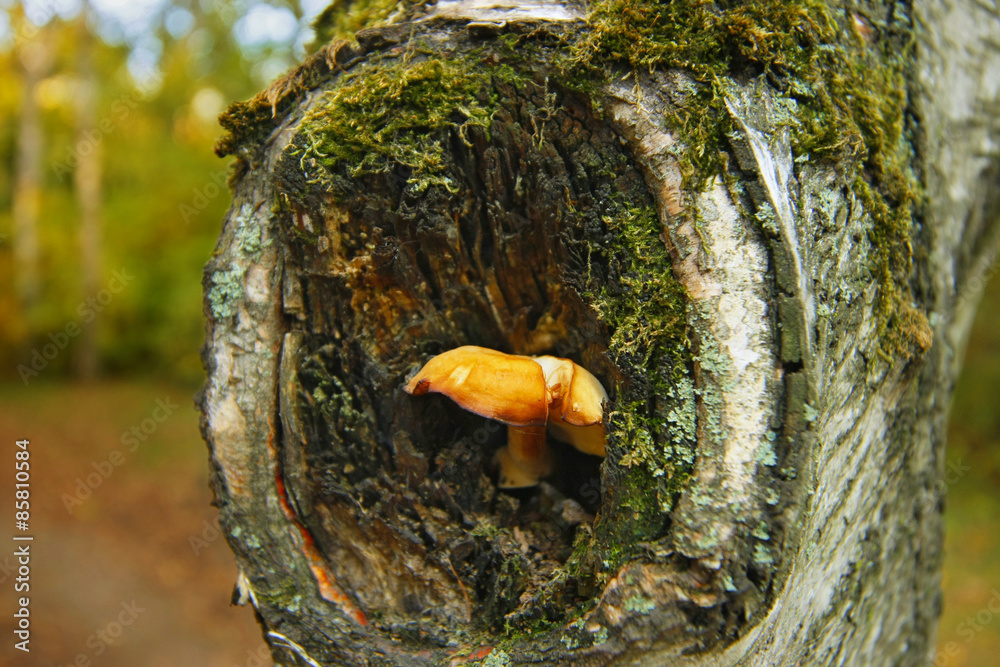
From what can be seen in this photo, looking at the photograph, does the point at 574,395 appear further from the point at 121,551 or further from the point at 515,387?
the point at 121,551

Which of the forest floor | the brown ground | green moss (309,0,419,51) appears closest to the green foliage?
the brown ground

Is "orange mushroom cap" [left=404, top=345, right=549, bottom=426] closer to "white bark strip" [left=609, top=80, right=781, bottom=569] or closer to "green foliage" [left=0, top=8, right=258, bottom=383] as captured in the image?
"white bark strip" [left=609, top=80, right=781, bottom=569]

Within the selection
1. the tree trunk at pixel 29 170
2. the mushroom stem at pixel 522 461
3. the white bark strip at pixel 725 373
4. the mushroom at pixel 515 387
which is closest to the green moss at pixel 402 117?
the mushroom at pixel 515 387

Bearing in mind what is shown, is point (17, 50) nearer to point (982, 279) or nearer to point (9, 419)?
point (9, 419)

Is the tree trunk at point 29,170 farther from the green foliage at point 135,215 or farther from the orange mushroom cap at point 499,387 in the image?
the orange mushroom cap at point 499,387

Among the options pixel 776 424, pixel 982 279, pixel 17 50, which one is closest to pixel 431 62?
pixel 776 424

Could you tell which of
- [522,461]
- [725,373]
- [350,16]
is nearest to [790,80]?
[725,373]
